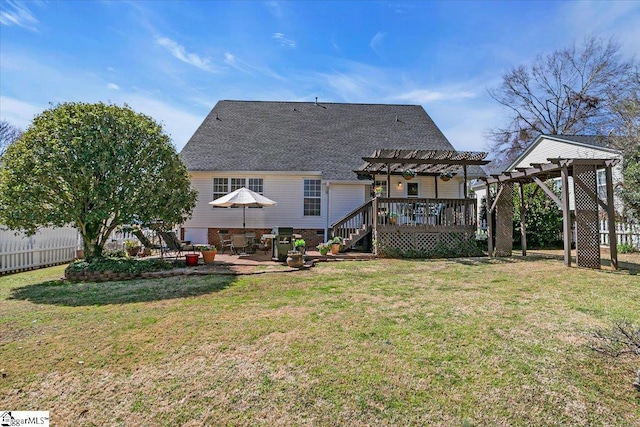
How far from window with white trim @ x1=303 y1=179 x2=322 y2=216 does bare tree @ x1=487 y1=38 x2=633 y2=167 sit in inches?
889

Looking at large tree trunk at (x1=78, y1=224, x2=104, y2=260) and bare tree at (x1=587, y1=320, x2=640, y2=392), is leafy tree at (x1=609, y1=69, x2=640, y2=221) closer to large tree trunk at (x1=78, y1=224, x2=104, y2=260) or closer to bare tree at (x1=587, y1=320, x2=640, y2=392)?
bare tree at (x1=587, y1=320, x2=640, y2=392)

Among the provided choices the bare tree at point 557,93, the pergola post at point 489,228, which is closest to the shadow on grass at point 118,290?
the pergola post at point 489,228

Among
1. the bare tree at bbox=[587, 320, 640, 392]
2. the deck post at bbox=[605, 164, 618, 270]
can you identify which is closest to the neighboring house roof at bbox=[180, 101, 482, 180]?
the deck post at bbox=[605, 164, 618, 270]

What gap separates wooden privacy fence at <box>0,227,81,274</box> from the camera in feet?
28.7

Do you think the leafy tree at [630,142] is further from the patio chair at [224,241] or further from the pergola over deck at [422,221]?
the patio chair at [224,241]

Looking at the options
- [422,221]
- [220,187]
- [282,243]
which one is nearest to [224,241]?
[220,187]

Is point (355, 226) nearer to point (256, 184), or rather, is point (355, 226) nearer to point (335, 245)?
point (335, 245)

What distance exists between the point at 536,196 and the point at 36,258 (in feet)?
61.1

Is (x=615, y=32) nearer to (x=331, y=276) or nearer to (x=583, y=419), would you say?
(x=331, y=276)

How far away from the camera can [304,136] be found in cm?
1641

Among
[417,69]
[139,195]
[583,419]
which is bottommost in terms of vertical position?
[583,419]

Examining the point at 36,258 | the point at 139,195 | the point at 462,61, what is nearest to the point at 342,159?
the point at 462,61

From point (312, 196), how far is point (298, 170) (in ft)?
4.25

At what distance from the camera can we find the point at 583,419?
2516 millimetres
